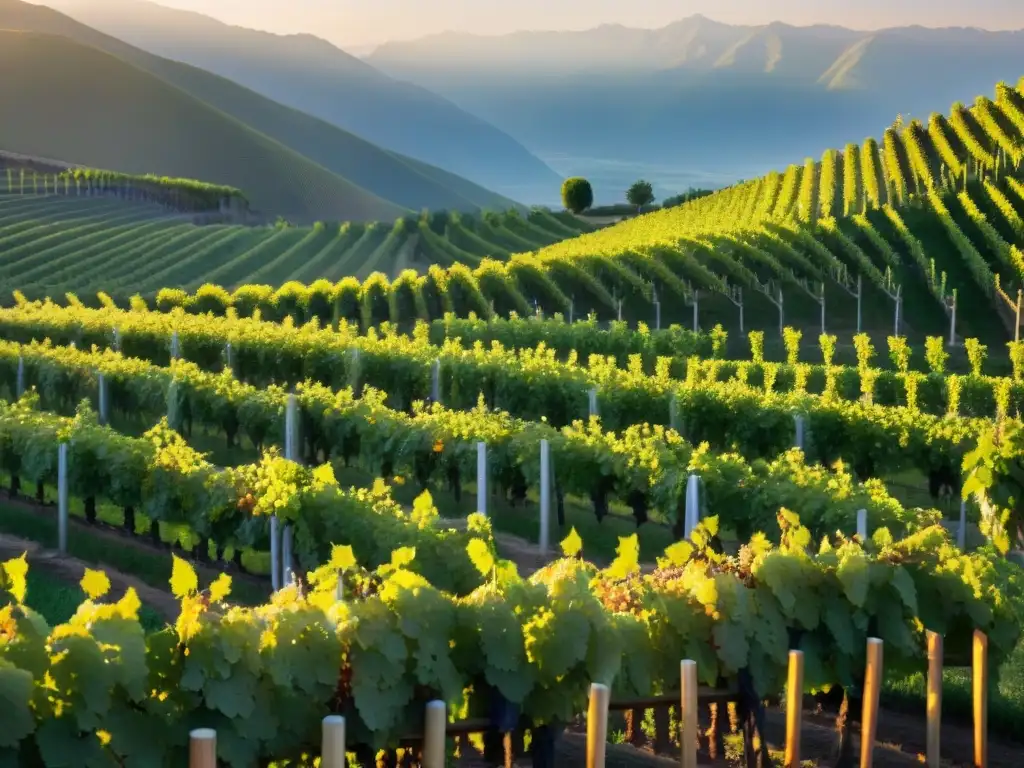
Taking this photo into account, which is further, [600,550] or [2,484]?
[2,484]

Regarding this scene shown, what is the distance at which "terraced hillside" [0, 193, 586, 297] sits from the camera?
2243 inches

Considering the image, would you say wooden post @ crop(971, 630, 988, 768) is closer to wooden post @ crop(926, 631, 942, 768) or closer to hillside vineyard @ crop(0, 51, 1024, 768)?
hillside vineyard @ crop(0, 51, 1024, 768)

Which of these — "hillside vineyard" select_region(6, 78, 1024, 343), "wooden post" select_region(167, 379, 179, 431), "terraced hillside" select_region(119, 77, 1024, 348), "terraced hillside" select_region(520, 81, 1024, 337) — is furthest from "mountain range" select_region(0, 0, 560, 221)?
"wooden post" select_region(167, 379, 179, 431)

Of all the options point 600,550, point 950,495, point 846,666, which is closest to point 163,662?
point 846,666

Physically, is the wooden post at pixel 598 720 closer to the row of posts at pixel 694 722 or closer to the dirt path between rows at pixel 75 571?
the row of posts at pixel 694 722

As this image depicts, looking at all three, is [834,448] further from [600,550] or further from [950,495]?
[600,550]

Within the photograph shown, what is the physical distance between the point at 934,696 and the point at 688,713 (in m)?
1.82

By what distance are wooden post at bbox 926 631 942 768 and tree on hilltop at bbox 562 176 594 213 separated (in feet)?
251

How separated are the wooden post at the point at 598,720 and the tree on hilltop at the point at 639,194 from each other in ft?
255

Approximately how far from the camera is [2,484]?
19047 millimetres

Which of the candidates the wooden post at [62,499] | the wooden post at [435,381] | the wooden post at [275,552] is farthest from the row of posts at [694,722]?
the wooden post at [435,381]

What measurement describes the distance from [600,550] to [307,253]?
56900mm

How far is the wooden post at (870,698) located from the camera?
7645mm

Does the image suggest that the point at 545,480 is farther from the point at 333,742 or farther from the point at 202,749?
the point at 202,749
